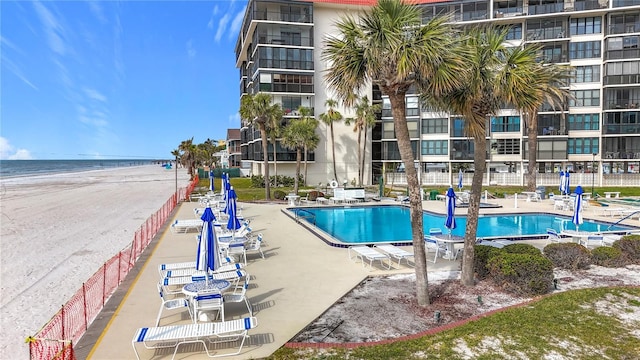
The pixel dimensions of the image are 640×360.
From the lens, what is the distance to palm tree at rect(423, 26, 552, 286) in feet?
32.1

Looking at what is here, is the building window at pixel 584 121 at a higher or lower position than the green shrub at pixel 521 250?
higher

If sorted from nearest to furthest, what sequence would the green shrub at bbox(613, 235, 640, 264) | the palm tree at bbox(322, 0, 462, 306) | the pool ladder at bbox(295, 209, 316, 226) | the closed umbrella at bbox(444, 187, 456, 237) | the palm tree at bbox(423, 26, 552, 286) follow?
the palm tree at bbox(322, 0, 462, 306) < the palm tree at bbox(423, 26, 552, 286) < the green shrub at bbox(613, 235, 640, 264) < the closed umbrella at bbox(444, 187, 456, 237) < the pool ladder at bbox(295, 209, 316, 226)

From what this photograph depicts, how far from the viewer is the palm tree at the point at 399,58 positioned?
8.54m

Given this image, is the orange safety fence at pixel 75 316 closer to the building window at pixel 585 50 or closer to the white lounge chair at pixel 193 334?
the white lounge chair at pixel 193 334

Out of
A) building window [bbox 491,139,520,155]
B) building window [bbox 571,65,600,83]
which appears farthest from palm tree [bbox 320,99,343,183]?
building window [bbox 571,65,600,83]

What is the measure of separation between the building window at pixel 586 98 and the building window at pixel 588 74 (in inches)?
48.8

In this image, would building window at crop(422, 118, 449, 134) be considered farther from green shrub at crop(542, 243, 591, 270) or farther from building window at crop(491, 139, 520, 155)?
green shrub at crop(542, 243, 591, 270)

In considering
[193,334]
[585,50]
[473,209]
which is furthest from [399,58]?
[585,50]

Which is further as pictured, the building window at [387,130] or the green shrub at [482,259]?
the building window at [387,130]

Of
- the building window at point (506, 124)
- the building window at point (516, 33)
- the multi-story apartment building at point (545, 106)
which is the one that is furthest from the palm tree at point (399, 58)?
the building window at point (516, 33)

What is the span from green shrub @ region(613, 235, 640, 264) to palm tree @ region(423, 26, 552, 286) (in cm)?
645

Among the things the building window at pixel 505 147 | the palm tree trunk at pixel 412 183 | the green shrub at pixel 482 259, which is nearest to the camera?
the palm tree trunk at pixel 412 183

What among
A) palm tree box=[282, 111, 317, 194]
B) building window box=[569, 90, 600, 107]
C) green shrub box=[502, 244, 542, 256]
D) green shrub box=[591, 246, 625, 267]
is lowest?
green shrub box=[591, 246, 625, 267]

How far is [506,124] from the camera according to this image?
47500 millimetres
